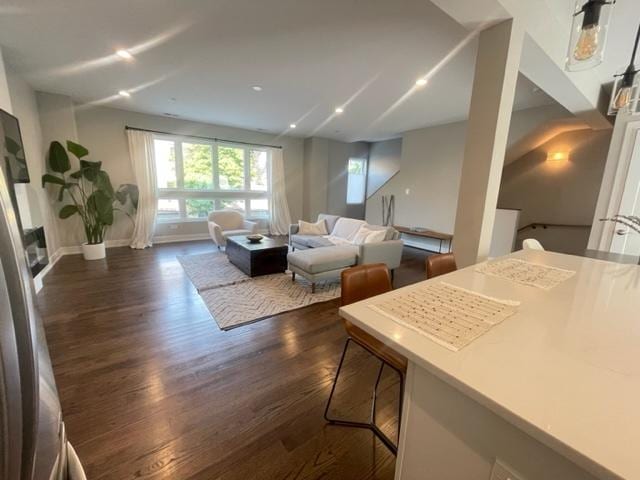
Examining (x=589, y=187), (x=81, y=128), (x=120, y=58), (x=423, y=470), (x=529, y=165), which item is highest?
(x=120, y=58)

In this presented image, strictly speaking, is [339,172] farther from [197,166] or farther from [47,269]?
[47,269]

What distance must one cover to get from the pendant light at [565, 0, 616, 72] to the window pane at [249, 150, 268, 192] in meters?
6.06

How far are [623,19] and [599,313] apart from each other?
108 inches

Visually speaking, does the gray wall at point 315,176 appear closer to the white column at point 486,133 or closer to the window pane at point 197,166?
the window pane at point 197,166

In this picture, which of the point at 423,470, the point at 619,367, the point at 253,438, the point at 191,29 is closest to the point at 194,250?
the point at 191,29

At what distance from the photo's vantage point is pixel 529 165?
5.25 m

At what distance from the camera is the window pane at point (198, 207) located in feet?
19.5

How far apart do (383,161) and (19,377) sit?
8.37 meters

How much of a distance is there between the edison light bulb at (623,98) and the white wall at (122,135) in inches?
239

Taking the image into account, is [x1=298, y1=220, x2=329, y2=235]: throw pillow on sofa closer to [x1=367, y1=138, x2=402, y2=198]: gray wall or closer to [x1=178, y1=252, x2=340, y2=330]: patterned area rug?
[x1=178, y1=252, x2=340, y2=330]: patterned area rug

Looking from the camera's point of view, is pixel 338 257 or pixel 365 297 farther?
pixel 338 257

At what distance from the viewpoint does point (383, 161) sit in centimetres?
800

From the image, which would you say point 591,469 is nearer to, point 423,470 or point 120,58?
point 423,470

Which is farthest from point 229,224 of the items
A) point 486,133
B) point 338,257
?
point 486,133
